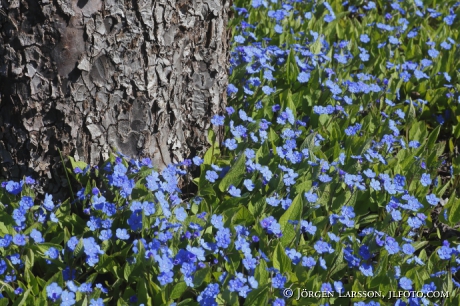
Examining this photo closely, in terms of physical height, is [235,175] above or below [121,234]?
above

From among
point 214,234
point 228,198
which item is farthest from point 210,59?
point 214,234

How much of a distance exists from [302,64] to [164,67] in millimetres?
1253

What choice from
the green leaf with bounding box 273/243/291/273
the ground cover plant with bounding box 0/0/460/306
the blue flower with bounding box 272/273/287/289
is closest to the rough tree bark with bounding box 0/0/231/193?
the ground cover plant with bounding box 0/0/460/306

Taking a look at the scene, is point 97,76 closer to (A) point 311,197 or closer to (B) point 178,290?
(B) point 178,290

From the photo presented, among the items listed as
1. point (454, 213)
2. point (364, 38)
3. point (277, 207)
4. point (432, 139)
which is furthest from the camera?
point (364, 38)

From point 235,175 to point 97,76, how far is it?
876 mm

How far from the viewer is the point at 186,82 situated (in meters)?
3.18

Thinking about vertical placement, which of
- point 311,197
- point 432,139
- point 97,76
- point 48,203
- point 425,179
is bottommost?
point 48,203

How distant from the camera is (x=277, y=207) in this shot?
10.1 ft

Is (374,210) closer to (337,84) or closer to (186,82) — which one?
(337,84)

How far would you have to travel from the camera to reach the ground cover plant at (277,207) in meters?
2.59

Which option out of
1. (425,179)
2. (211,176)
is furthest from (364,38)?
(211,176)

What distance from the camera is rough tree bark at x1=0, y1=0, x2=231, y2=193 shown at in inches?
107

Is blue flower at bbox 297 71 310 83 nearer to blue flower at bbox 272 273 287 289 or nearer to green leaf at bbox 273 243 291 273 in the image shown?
green leaf at bbox 273 243 291 273
